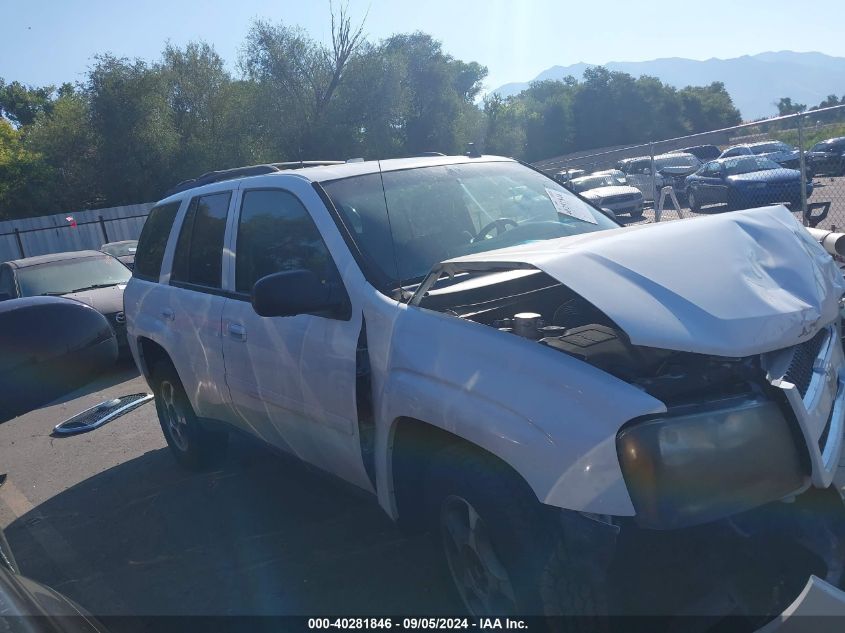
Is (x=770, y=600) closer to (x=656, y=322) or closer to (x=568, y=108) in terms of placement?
(x=656, y=322)

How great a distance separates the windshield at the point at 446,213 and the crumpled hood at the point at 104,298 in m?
6.97

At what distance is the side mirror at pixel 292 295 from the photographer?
3.27 m

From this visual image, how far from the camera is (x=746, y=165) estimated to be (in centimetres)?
1409

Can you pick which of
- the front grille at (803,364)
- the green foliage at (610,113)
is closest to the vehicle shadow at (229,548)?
the front grille at (803,364)

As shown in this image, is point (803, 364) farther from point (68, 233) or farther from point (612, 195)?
point (68, 233)

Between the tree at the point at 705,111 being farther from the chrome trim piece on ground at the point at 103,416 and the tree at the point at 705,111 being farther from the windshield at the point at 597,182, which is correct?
the chrome trim piece on ground at the point at 103,416

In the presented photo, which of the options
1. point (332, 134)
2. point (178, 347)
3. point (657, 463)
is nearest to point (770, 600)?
point (657, 463)

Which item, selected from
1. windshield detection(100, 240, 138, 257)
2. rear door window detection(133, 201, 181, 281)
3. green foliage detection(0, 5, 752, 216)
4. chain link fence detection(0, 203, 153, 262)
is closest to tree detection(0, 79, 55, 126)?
green foliage detection(0, 5, 752, 216)

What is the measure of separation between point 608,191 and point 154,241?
15.2 meters

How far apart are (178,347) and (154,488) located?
110cm

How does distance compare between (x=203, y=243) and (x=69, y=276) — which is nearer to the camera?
(x=203, y=243)

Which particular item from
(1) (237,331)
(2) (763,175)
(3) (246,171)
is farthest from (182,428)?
(2) (763,175)

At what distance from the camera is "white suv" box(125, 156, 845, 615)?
233 centimetres

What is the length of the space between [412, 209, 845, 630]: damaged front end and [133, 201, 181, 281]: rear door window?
324 centimetres
